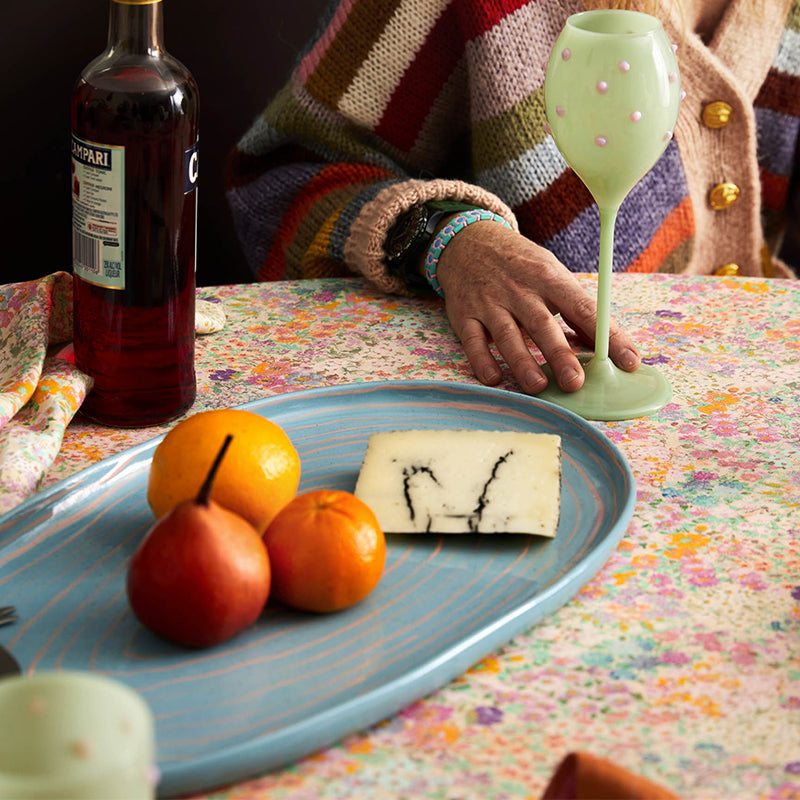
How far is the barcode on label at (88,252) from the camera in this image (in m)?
0.79

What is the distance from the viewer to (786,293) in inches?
47.0

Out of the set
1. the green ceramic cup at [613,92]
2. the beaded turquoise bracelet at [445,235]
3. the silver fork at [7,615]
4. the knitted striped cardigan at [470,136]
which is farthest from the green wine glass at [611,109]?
the silver fork at [7,615]

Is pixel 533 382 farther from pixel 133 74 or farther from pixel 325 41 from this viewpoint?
pixel 325 41

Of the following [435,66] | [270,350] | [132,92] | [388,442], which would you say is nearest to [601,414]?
[388,442]

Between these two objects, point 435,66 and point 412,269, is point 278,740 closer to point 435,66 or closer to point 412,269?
point 412,269

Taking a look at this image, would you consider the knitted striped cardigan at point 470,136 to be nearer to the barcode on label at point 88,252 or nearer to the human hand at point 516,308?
the human hand at point 516,308

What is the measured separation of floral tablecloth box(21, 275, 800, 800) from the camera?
522 millimetres

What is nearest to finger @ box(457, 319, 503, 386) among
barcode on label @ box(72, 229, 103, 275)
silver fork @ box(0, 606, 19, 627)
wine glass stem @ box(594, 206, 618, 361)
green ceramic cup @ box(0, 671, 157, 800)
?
wine glass stem @ box(594, 206, 618, 361)

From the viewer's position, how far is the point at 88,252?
2.62 feet

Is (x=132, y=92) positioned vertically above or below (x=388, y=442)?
above

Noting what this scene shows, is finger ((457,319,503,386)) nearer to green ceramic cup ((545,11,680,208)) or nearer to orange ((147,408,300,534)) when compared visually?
green ceramic cup ((545,11,680,208))

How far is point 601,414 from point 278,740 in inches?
19.5

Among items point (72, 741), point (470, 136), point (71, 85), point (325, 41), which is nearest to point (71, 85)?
point (71, 85)

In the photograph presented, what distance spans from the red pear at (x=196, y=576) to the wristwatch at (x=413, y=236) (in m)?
0.62
